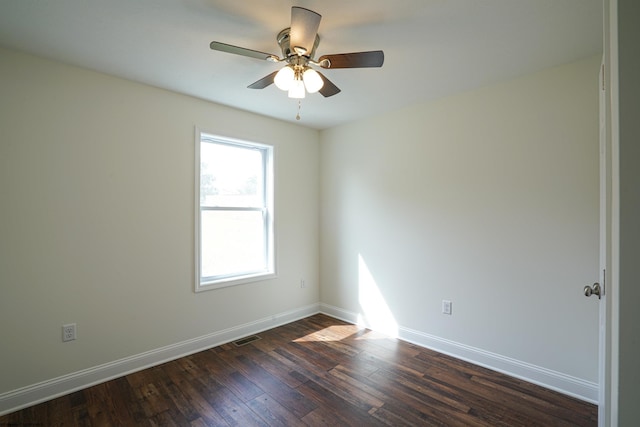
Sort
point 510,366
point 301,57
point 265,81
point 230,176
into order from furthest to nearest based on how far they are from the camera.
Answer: point 230,176 → point 510,366 → point 265,81 → point 301,57

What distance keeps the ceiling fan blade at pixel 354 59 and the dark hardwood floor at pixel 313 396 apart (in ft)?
7.32

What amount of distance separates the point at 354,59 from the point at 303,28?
0.35m

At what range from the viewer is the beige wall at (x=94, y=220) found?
210 centimetres

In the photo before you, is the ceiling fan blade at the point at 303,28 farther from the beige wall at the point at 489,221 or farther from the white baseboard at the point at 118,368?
the white baseboard at the point at 118,368

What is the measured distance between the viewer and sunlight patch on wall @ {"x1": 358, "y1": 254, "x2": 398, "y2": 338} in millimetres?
3356

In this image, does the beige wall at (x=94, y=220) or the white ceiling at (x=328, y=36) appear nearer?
the white ceiling at (x=328, y=36)

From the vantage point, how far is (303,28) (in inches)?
60.2

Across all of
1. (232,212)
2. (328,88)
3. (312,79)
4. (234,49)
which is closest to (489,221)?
(328,88)

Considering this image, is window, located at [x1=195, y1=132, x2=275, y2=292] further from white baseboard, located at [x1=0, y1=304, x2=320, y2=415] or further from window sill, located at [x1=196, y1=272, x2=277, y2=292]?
white baseboard, located at [x1=0, y1=304, x2=320, y2=415]

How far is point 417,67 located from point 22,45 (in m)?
2.74

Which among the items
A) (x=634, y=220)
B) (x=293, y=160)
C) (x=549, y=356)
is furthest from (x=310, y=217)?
(x=634, y=220)

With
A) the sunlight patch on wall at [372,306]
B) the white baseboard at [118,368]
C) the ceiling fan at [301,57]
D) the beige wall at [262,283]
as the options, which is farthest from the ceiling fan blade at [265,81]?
the white baseboard at [118,368]

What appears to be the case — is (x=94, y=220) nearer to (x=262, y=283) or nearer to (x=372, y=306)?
(x=262, y=283)

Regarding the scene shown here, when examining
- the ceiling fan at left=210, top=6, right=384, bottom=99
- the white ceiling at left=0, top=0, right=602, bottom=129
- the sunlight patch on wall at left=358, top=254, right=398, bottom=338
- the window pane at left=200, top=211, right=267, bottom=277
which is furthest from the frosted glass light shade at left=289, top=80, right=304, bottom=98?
the sunlight patch on wall at left=358, top=254, right=398, bottom=338
